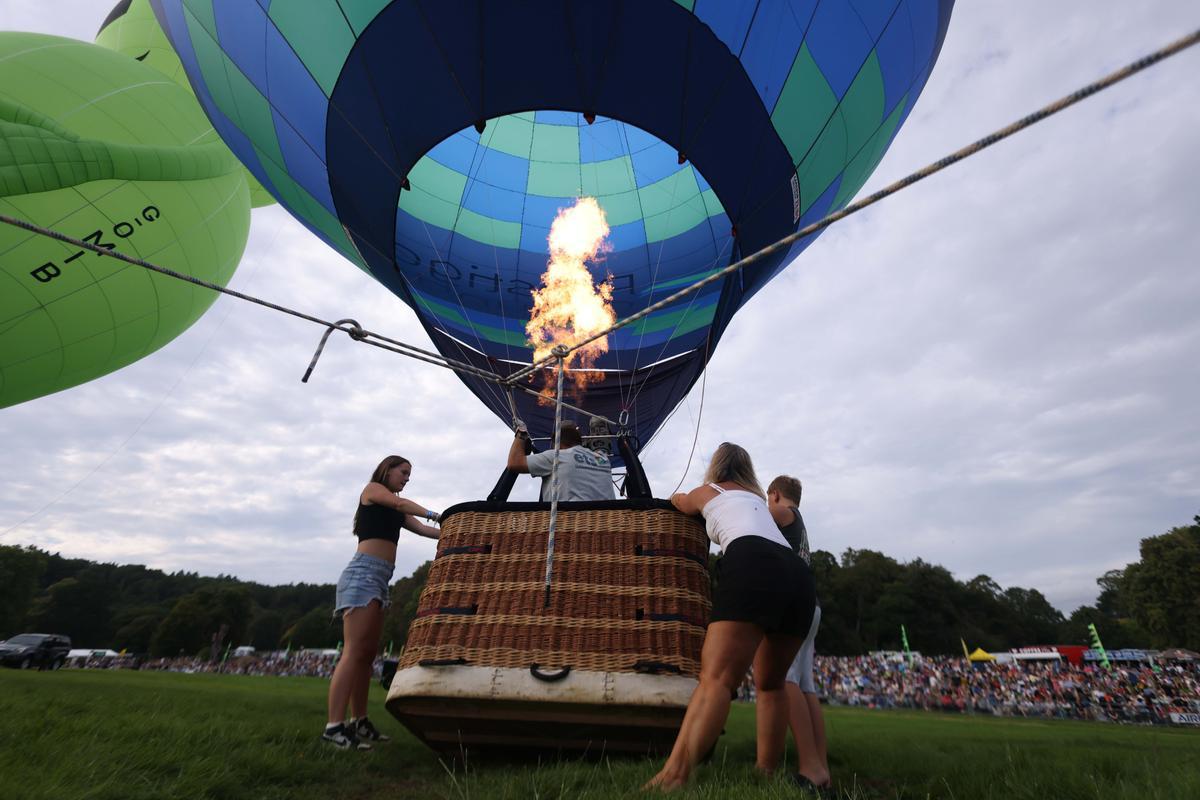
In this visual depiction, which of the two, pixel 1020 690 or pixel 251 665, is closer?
pixel 1020 690

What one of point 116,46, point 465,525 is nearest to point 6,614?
point 116,46

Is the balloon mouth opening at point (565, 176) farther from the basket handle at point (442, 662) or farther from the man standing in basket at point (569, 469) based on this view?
the basket handle at point (442, 662)

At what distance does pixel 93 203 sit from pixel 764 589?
24.2ft

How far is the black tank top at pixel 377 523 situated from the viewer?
3.95 m

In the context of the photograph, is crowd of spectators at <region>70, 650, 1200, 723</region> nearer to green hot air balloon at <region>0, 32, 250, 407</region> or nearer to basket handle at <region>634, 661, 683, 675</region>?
green hot air balloon at <region>0, 32, 250, 407</region>

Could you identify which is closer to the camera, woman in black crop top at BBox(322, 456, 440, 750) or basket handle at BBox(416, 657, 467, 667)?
basket handle at BBox(416, 657, 467, 667)

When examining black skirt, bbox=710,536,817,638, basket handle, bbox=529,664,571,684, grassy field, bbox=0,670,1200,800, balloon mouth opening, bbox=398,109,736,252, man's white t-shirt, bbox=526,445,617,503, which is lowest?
grassy field, bbox=0,670,1200,800

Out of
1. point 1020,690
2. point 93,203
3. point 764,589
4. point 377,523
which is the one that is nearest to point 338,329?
point 377,523

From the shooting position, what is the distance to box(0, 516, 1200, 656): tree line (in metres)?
35.3

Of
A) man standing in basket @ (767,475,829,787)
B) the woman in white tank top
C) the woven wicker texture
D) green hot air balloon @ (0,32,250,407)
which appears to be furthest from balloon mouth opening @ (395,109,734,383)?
the woman in white tank top

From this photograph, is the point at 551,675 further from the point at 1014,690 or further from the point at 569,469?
the point at 1014,690

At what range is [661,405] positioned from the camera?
9.40 metres

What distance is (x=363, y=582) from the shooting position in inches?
149

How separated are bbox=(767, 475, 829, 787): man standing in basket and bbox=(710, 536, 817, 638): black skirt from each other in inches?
13.6
